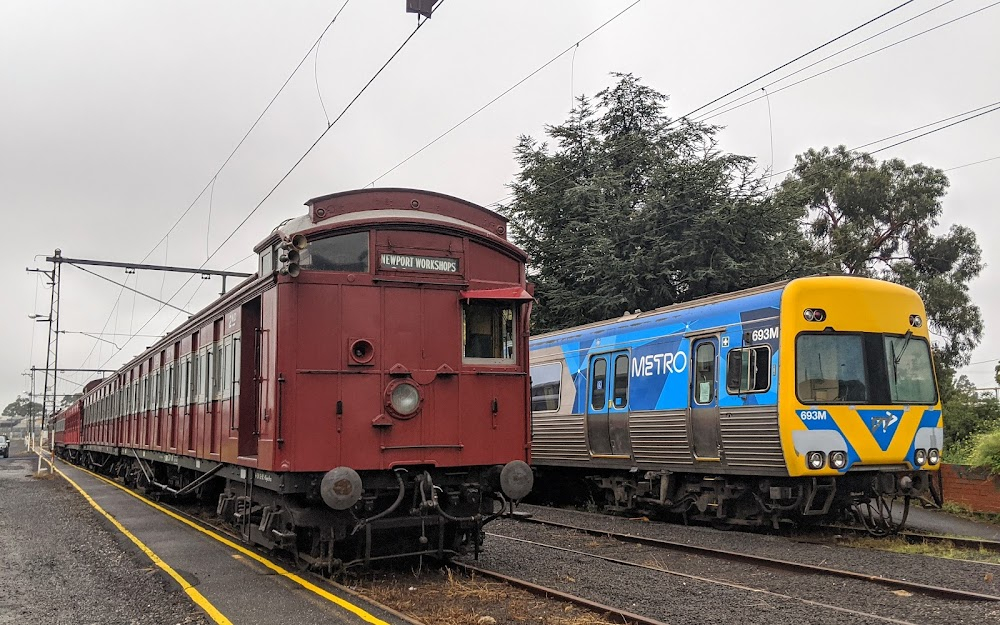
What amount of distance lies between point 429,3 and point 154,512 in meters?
10.9

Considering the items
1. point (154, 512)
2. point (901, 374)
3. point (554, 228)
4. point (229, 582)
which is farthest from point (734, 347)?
point (554, 228)

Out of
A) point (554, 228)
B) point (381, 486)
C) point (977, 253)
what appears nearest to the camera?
point (381, 486)

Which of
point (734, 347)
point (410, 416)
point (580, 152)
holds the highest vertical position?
point (580, 152)

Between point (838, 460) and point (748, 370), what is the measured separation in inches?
60.4

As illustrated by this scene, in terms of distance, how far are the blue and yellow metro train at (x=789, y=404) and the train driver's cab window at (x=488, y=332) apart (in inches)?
146

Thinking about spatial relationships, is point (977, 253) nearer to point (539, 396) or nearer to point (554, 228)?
point (554, 228)

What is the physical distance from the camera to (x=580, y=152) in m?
29.2

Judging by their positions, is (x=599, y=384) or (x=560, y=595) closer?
(x=560, y=595)

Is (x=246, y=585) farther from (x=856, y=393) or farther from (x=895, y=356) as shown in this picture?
(x=895, y=356)

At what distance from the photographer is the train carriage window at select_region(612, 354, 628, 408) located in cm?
1395

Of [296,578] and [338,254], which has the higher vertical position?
[338,254]

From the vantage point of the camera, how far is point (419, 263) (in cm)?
879

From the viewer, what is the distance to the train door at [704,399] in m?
11.8

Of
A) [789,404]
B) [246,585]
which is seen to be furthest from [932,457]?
[246,585]
